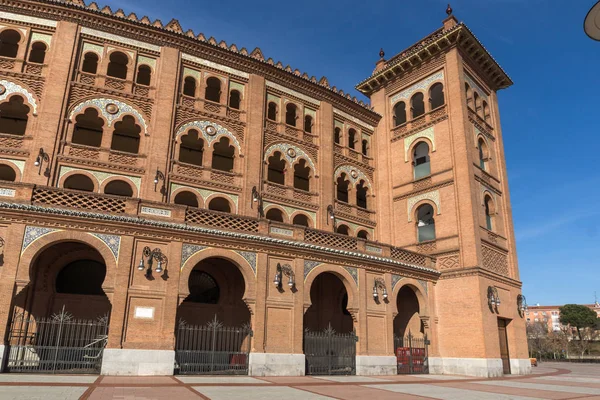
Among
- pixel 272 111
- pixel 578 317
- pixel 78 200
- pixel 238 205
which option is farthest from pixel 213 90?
pixel 578 317

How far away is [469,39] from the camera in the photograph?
82.9 feet

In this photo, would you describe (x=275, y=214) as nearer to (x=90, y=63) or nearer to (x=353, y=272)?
(x=353, y=272)

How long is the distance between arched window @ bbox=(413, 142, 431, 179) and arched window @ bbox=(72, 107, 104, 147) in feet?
54.9

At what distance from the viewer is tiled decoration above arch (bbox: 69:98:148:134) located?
62.7ft

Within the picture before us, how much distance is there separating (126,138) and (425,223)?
16236 millimetres

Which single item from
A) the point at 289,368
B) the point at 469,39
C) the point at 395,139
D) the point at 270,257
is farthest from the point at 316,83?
the point at 289,368

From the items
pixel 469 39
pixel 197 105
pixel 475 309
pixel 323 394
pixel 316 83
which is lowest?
pixel 323 394

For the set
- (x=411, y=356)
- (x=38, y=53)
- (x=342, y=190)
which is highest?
(x=38, y=53)

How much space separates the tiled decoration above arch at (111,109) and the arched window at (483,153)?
717 inches

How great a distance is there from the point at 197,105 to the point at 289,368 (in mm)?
12660

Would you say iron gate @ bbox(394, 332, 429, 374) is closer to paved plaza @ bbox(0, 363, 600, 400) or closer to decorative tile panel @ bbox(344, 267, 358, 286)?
decorative tile panel @ bbox(344, 267, 358, 286)

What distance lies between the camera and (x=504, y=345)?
22328 mm

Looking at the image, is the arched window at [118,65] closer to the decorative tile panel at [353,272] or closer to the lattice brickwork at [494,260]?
the decorative tile panel at [353,272]

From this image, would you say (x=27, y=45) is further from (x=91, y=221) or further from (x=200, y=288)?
(x=200, y=288)
